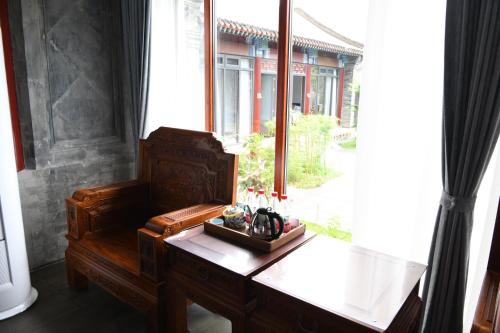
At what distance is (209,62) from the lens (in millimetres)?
2570

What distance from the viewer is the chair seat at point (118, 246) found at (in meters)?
1.86

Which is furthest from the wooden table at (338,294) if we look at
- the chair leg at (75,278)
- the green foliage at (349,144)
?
the chair leg at (75,278)

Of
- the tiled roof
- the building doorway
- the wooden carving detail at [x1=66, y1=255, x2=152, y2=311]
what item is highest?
the tiled roof

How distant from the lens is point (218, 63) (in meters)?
2.56

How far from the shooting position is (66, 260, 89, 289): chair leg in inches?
88.6

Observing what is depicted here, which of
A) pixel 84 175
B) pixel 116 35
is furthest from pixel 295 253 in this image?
pixel 116 35

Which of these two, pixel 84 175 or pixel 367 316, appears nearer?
pixel 367 316

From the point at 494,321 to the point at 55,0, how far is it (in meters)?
2.86

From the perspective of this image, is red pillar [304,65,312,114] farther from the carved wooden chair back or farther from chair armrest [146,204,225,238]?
chair armrest [146,204,225,238]

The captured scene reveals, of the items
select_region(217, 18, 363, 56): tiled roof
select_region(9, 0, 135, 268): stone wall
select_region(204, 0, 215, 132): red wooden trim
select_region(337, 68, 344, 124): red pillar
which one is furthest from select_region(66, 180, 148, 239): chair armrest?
select_region(337, 68, 344, 124): red pillar

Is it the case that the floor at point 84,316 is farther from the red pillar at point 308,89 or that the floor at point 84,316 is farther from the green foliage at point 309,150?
the red pillar at point 308,89

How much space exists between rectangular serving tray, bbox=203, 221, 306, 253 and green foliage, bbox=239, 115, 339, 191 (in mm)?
549

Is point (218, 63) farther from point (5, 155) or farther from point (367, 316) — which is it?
point (367, 316)

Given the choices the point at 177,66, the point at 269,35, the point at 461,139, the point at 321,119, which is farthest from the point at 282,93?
the point at 461,139
